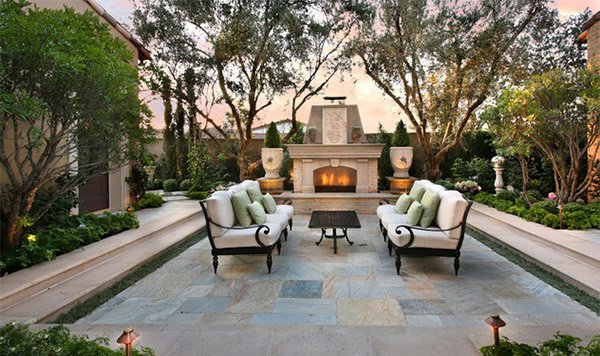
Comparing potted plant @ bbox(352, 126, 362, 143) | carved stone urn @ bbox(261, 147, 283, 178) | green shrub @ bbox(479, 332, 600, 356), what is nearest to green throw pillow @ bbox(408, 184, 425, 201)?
green shrub @ bbox(479, 332, 600, 356)

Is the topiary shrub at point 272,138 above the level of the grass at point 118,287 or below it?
above

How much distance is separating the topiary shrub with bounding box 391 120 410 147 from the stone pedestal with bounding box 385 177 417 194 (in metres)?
1.22

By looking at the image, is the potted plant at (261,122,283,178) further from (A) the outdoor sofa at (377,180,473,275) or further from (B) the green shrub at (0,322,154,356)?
(B) the green shrub at (0,322,154,356)

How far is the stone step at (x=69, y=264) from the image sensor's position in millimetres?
3516

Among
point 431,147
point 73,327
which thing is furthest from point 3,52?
point 431,147

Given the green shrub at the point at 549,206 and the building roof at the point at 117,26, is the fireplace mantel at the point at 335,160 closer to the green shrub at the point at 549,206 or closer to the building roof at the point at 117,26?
the green shrub at the point at 549,206

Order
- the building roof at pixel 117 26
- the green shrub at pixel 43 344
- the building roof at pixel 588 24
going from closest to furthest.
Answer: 1. the green shrub at pixel 43 344
2. the building roof at pixel 117 26
3. the building roof at pixel 588 24

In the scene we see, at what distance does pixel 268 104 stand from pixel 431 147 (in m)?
5.42

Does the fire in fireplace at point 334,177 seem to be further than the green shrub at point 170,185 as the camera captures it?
No

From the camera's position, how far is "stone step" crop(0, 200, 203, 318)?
3516mm

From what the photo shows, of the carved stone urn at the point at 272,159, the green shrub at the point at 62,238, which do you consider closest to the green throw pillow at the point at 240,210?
the green shrub at the point at 62,238

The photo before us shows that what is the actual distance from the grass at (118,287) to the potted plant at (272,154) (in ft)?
16.9

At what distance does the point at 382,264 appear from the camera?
485 cm

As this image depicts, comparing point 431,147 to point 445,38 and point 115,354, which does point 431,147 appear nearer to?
point 445,38
